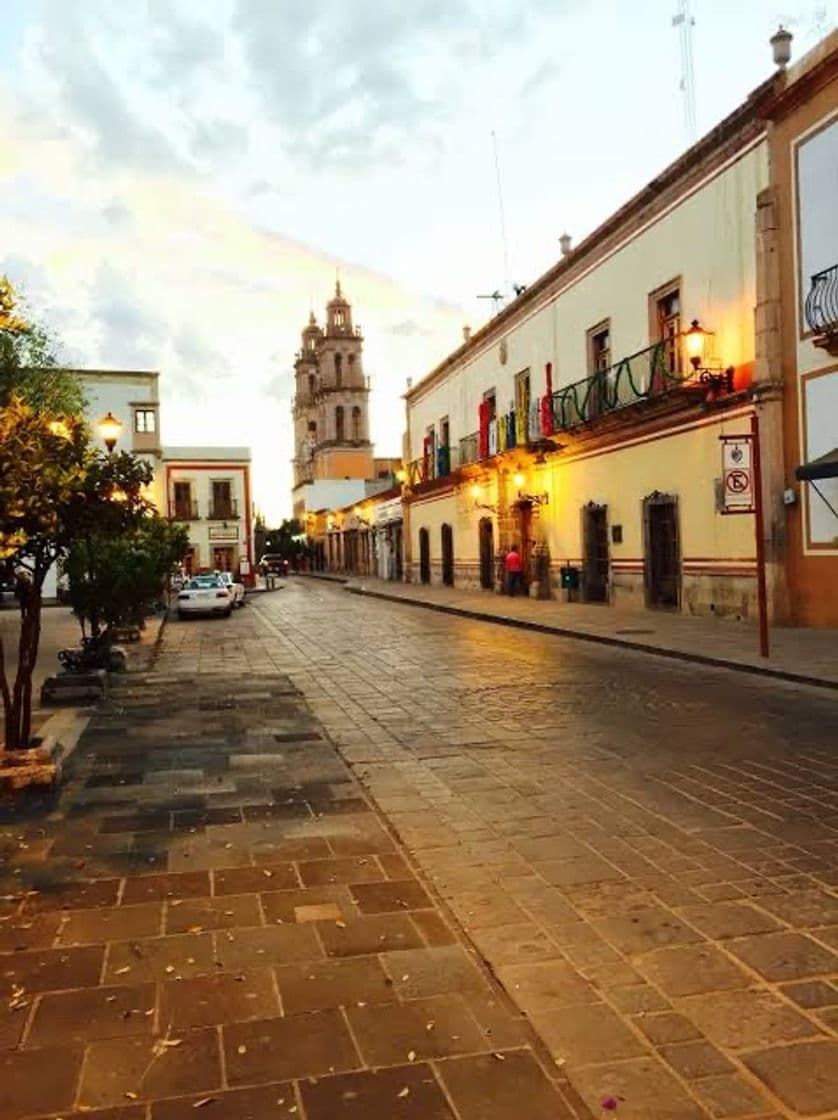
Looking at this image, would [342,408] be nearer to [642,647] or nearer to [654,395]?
[654,395]

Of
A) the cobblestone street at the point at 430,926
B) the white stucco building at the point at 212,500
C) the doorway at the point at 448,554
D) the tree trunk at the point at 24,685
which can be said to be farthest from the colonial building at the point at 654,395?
the white stucco building at the point at 212,500

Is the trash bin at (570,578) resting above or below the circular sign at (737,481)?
below

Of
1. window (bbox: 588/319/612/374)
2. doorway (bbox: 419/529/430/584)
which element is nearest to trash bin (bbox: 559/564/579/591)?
window (bbox: 588/319/612/374)

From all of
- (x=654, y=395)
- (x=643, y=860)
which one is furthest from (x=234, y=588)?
(x=643, y=860)

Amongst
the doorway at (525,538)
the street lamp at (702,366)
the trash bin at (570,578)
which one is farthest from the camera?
the doorway at (525,538)

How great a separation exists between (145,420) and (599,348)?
29.0m

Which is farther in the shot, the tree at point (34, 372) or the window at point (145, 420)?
the window at point (145, 420)

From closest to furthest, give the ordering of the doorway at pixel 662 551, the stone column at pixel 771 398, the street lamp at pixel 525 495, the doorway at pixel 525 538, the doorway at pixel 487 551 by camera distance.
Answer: the stone column at pixel 771 398, the doorway at pixel 662 551, the street lamp at pixel 525 495, the doorway at pixel 525 538, the doorway at pixel 487 551

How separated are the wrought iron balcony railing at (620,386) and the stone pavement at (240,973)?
1473cm

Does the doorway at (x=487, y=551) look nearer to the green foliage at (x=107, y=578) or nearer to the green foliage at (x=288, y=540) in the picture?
the green foliage at (x=107, y=578)

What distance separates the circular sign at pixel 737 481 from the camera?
13.4 meters

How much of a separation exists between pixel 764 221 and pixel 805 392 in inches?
121

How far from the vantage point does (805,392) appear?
50.1 ft

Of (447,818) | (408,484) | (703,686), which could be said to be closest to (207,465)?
(408,484)
